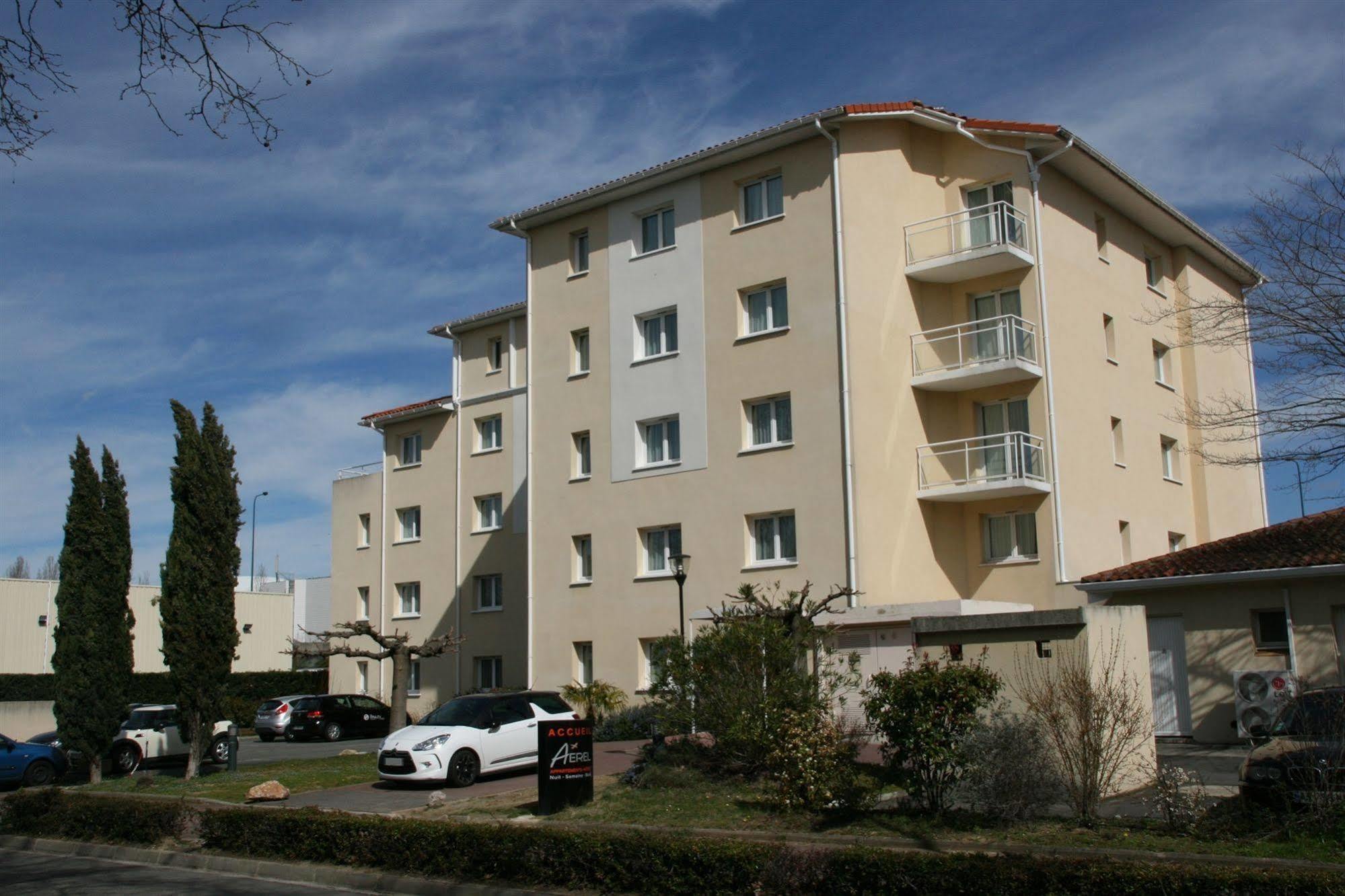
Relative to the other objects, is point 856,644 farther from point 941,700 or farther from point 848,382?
point 941,700

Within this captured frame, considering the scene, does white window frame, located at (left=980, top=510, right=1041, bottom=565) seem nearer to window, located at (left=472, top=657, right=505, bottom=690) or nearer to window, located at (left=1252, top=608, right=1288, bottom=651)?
window, located at (left=1252, top=608, right=1288, bottom=651)

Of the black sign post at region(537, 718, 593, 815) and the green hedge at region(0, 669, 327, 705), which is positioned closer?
the black sign post at region(537, 718, 593, 815)

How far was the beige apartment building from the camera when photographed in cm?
2519

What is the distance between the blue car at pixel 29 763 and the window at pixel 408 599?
15.4m

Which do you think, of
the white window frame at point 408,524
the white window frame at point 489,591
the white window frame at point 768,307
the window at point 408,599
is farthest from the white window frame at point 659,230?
the window at point 408,599

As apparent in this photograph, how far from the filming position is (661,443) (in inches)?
1129

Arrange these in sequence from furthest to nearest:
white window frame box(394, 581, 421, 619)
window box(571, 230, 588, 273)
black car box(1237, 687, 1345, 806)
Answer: white window frame box(394, 581, 421, 619) < window box(571, 230, 588, 273) < black car box(1237, 687, 1345, 806)

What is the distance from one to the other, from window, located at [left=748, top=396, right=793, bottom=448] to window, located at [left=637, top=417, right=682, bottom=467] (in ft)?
6.25

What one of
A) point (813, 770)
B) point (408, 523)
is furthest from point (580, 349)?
point (813, 770)

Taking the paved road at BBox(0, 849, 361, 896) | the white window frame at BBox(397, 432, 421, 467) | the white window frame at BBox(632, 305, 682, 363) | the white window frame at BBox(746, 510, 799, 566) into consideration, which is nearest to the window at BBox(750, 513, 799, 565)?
the white window frame at BBox(746, 510, 799, 566)

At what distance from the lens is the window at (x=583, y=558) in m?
29.9

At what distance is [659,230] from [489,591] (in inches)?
532

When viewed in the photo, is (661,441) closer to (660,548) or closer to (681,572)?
(660,548)

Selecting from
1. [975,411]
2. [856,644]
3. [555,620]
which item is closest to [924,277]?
[975,411]
